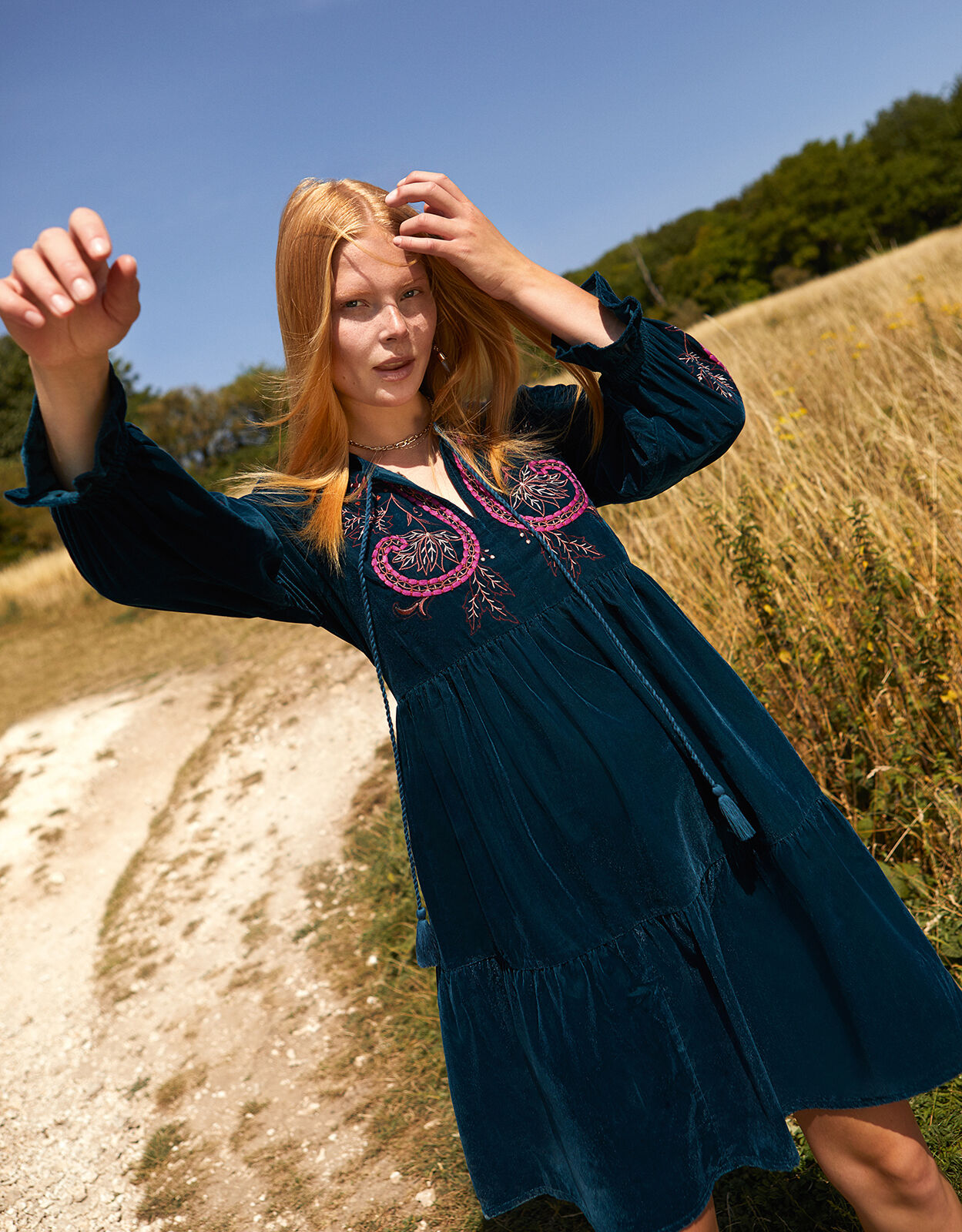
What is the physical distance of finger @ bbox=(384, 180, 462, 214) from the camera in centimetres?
150

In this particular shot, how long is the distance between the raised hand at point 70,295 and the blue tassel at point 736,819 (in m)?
1.06

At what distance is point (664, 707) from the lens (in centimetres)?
144

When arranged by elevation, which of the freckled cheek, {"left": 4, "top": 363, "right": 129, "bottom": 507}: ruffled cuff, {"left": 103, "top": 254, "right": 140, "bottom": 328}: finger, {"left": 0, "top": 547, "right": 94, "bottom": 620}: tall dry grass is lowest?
{"left": 4, "top": 363, "right": 129, "bottom": 507}: ruffled cuff

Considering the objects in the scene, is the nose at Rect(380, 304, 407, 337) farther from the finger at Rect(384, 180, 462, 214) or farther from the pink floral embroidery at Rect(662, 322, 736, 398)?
the pink floral embroidery at Rect(662, 322, 736, 398)

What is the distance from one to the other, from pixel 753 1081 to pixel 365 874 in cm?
308

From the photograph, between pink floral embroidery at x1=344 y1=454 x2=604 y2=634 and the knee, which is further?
pink floral embroidery at x1=344 y1=454 x2=604 y2=634

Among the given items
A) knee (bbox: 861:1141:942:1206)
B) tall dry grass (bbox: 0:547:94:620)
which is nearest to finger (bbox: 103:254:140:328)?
knee (bbox: 861:1141:942:1206)

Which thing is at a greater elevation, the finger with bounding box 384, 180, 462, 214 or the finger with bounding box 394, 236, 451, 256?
the finger with bounding box 384, 180, 462, 214

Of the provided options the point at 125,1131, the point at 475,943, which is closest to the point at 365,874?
the point at 125,1131

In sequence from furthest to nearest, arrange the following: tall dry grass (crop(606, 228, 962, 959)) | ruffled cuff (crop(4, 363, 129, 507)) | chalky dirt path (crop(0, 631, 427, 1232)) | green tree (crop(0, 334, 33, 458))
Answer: green tree (crop(0, 334, 33, 458)) → chalky dirt path (crop(0, 631, 427, 1232)) → tall dry grass (crop(606, 228, 962, 959)) → ruffled cuff (crop(4, 363, 129, 507))

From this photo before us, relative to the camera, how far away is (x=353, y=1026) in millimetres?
3402

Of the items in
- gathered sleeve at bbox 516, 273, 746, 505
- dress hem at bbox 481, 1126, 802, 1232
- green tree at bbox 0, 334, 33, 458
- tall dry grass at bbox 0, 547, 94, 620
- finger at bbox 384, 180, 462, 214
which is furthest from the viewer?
green tree at bbox 0, 334, 33, 458

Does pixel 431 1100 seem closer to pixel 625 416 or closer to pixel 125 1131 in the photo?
pixel 125 1131

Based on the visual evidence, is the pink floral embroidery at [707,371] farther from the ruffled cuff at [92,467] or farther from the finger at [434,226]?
the ruffled cuff at [92,467]
